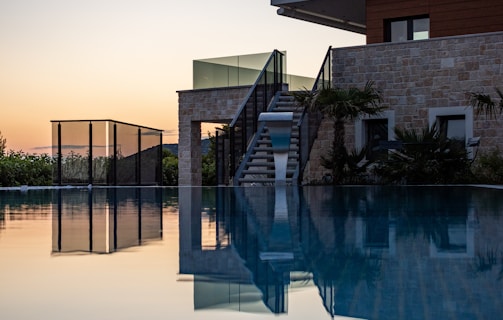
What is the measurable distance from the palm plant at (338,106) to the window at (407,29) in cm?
402

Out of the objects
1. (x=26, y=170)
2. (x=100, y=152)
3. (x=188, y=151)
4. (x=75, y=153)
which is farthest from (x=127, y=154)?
(x=188, y=151)

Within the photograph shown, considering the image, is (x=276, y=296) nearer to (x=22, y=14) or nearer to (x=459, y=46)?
(x=459, y=46)

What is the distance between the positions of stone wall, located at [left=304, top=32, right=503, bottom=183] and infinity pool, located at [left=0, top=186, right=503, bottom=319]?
16.1m

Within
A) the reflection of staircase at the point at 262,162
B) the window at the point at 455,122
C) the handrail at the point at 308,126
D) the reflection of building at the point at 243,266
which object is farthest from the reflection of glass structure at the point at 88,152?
the reflection of building at the point at 243,266

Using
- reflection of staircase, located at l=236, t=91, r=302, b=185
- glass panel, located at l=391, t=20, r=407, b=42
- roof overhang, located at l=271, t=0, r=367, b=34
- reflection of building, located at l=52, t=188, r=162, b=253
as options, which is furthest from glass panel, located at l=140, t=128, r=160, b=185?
reflection of building, located at l=52, t=188, r=162, b=253

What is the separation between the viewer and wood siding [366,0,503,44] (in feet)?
78.4

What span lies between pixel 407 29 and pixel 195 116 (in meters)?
8.03

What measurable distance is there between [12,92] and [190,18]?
7088mm

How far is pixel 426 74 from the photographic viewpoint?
76.8ft

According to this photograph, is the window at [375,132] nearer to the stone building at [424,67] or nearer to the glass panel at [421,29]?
the stone building at [424,67]

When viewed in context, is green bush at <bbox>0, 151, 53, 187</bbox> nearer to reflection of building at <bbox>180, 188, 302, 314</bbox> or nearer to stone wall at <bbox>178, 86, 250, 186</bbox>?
stone wall at <bbox>178, 86, 250, 186</bbox>

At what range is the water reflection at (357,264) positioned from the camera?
2994 millimetres

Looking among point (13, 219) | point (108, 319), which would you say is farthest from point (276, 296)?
point (13, 219)

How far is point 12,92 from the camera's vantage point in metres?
29.3
